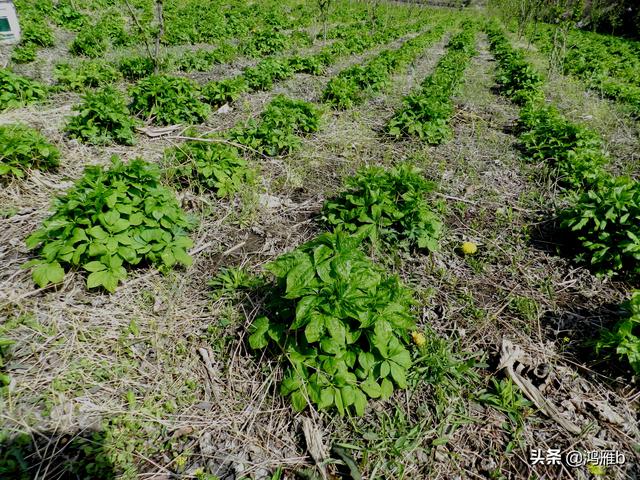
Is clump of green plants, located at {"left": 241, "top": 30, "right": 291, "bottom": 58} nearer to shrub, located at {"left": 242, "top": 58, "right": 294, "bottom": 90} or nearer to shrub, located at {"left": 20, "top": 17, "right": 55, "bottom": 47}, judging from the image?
shrub, located at {"left": 242, "top": 58, "right": 294, "bottom": 90}

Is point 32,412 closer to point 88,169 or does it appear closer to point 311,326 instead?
point 311,326

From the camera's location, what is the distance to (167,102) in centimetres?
564

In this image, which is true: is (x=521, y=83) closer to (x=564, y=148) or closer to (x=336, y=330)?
(x=564, y=148)

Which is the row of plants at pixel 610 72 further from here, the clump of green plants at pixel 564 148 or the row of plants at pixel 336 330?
the row of plants at pixel 336 330

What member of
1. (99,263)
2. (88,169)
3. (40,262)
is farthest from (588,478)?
(88,169)

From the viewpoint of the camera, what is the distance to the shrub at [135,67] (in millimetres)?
7401

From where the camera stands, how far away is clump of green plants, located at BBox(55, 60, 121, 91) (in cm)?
652

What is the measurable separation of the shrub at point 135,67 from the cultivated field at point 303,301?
7.12 ft

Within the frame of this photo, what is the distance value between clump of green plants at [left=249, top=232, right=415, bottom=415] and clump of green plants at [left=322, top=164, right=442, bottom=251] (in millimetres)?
1177

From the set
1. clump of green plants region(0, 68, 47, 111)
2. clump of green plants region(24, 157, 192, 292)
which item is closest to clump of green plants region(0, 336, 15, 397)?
clump of green plants region(24, 157, 192, 292)

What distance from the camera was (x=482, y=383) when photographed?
2492 millimetres

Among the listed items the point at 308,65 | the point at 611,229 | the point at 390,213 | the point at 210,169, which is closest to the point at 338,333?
the point at 390,213

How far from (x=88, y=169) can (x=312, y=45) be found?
12487 millimetres

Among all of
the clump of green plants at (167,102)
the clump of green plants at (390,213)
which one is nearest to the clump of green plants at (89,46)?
the clump of green plants at (167,102)
